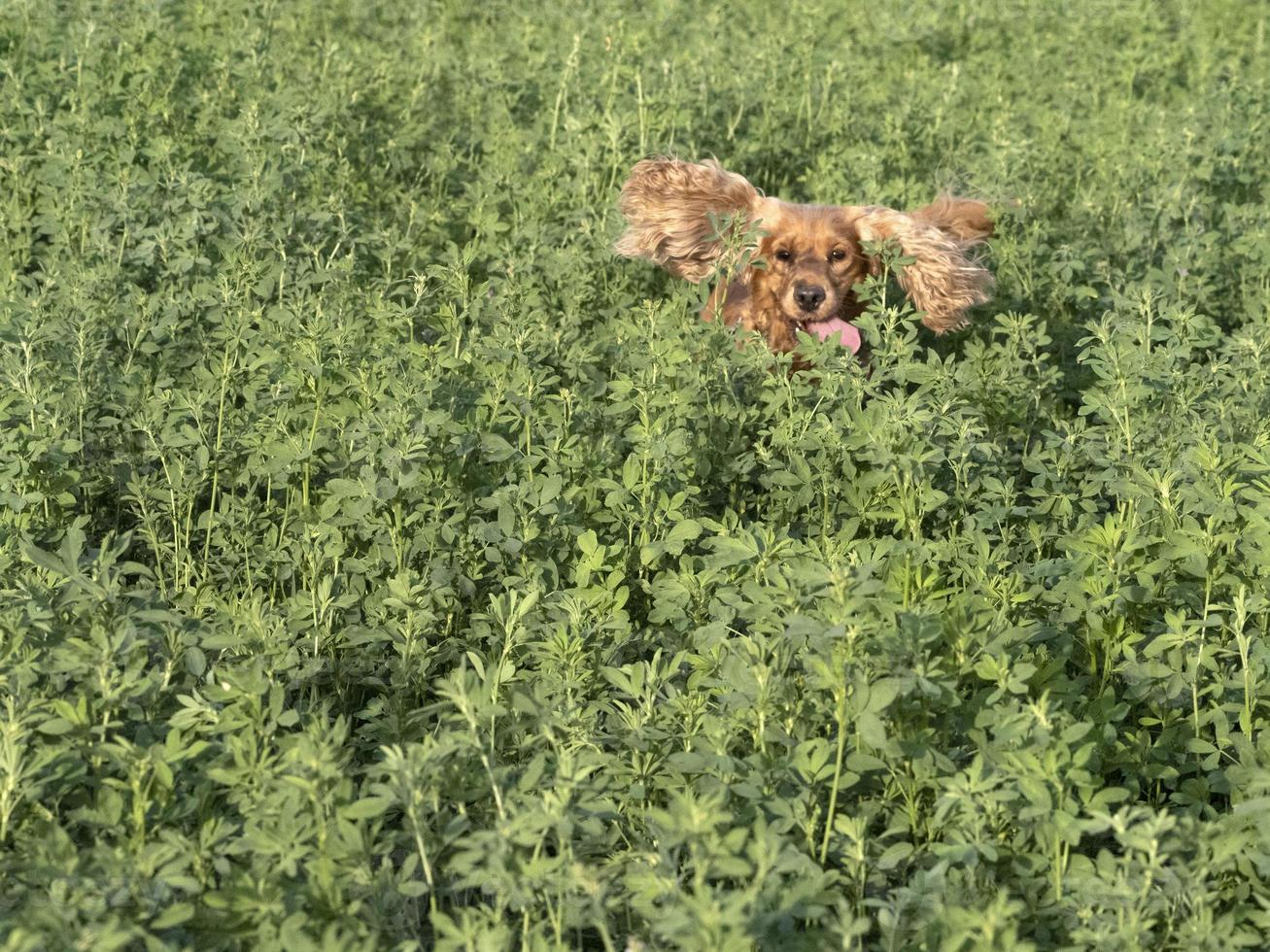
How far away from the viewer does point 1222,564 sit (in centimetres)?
409

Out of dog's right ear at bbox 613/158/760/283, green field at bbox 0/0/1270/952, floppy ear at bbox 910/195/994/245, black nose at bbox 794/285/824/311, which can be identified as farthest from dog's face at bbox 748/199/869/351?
green field at bbox 0/0/1270/952

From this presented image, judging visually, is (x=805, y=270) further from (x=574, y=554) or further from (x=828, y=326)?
(x=574, y=554)

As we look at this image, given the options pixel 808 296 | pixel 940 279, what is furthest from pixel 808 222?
pixel 940 279

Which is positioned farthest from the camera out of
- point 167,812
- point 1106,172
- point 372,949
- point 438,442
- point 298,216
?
point 1106,172

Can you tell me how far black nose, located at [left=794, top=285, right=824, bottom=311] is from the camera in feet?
22.1

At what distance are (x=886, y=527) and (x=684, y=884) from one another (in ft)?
5.72

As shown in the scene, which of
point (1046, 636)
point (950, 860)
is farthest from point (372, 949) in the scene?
point (1046, 636)

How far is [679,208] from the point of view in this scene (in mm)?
6859

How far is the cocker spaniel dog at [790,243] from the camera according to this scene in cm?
666

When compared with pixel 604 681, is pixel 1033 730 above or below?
above

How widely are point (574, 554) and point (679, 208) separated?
2.74 metres

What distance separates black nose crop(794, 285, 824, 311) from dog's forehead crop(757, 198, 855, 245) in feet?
1.05

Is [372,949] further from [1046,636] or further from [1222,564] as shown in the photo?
[1222,564]

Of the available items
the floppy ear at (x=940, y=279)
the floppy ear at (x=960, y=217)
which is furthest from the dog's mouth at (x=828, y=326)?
the floppy ear at (x=960, y=217)
